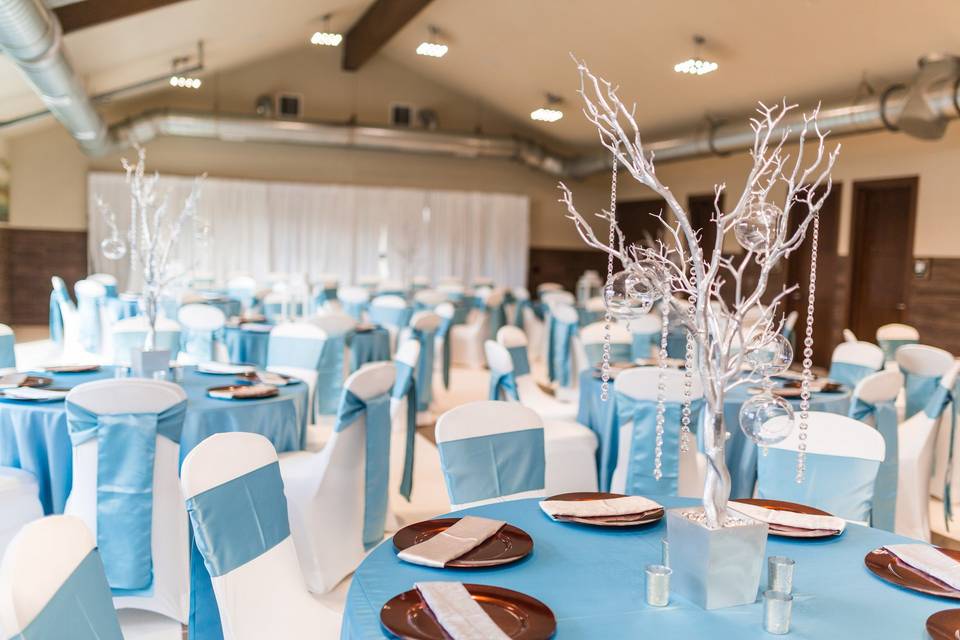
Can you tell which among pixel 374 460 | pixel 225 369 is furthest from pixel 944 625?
pixel 225 369

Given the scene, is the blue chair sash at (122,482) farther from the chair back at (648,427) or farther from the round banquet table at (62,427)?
the chair back at (648,427)

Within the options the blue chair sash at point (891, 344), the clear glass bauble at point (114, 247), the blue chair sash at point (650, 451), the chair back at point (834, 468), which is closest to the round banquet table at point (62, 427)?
the clear glass bauble at point (114, 247)

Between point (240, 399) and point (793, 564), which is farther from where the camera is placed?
point (240, 399)

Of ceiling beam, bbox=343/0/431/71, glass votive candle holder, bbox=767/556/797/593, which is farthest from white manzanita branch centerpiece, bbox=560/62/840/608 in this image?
ceiling beam, bbox=343/0/431/71

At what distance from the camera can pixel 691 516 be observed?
73.7 inches

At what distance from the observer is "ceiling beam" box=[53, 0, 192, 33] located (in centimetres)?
729

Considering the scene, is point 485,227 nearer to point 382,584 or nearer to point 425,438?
point 425,438

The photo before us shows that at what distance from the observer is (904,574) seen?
1963 mm

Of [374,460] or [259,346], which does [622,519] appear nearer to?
[374,460]

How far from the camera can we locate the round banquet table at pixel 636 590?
66.6 inches

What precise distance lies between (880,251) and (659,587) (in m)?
9.82

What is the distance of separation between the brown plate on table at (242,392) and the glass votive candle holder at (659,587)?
2.48 meters

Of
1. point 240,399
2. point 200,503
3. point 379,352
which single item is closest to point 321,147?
point 379,352

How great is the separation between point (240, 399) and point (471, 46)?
10.1m
